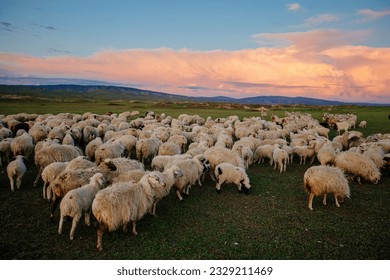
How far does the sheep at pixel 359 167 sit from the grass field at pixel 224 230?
1063 mm

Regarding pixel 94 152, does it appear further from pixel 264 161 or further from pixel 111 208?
pixel 264 161

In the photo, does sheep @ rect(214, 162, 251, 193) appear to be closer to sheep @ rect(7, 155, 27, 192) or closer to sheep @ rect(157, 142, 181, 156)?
sheep @ rect(157, 142, 181, 156)

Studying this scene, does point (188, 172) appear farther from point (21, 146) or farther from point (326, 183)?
point (21, 146)

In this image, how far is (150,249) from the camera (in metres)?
6.93

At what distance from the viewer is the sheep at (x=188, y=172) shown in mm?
10281

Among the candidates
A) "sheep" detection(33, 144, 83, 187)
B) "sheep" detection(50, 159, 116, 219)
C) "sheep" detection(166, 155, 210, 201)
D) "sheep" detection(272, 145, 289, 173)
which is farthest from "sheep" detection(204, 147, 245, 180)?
"sheep" detection(33, 144, 83, 187)

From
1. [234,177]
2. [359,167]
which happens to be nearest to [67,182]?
[234,177]

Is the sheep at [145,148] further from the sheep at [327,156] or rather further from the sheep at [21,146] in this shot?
the sheep at [327,156]

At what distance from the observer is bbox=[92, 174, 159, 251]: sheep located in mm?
6902

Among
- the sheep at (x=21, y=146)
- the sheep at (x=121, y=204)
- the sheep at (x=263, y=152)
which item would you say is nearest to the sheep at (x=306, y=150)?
the sheep at (x=263, y=152)

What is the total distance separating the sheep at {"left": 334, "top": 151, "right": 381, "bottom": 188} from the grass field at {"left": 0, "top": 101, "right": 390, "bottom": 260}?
3.49 ft

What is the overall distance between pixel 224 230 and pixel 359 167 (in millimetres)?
7695

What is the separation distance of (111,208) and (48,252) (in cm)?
175

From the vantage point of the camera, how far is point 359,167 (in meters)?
12.2
